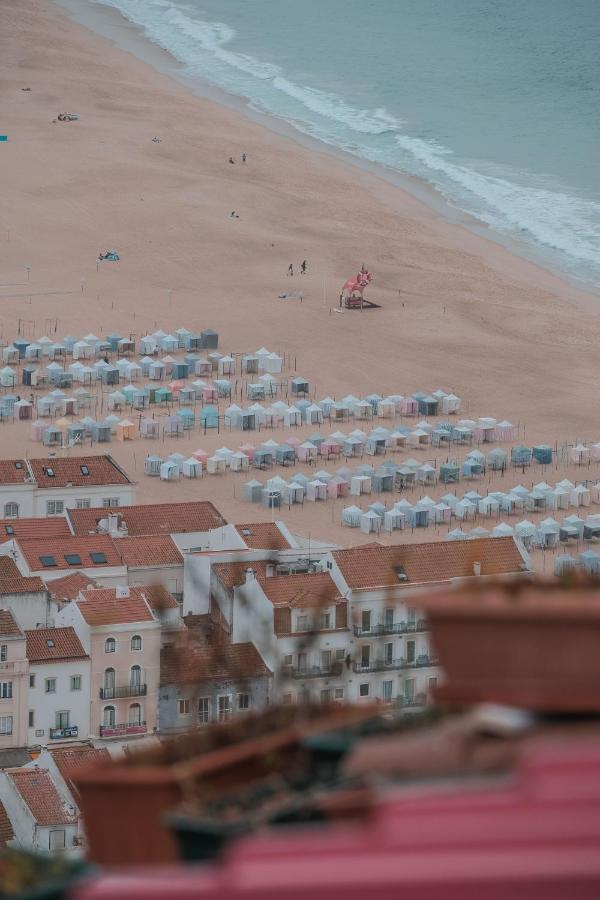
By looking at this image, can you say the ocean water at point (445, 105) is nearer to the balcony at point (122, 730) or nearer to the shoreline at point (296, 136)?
the shoreline at point (296, 136)

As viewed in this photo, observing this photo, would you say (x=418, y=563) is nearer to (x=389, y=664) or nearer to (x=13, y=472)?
(x=389, y=664)

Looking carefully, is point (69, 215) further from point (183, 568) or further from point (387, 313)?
point (183, 568)

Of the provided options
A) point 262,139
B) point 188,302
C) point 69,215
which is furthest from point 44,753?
point 262,139

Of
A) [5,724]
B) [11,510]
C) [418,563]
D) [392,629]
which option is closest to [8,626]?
[5,724]

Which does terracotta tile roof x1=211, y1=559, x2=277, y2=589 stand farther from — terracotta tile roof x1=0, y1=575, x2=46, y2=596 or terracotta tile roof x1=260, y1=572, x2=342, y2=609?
terracotta tile roof x1=0, y1=575, x2=46, y2=596

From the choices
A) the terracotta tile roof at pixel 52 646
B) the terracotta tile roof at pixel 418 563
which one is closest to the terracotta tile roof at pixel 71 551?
the terracotta tile roof at pixel 52 646
